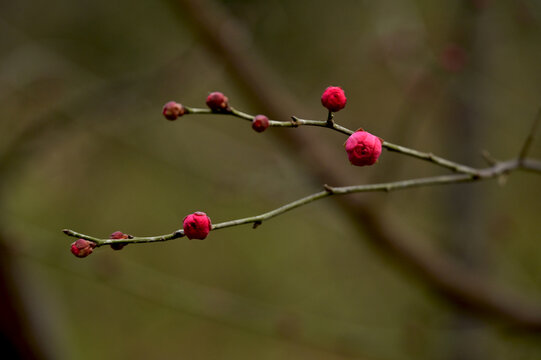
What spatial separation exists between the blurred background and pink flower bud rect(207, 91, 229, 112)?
1.11 m

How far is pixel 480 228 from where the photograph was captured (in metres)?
2.72

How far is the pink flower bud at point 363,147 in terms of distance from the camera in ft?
2.31

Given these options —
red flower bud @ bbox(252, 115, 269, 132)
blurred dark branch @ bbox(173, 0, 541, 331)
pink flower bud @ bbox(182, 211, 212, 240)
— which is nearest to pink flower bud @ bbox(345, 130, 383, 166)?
red flower bud @ bbox(252, 115, 269, 132)

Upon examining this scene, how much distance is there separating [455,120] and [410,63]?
0.61 meters

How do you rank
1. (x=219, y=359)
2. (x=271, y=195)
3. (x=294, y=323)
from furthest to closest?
(x=219, y=359) < (x=271, y=195) < (x=294, y=323)

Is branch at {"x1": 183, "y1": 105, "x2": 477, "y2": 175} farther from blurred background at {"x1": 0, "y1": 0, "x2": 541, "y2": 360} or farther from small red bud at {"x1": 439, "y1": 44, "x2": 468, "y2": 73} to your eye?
small red bud at {"x1": 439, "y1": 44, "x2": 468, "y2": 73}

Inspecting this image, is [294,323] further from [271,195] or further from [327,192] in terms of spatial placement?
[327,192]

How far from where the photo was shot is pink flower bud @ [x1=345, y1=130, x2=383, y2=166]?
2.31 feet

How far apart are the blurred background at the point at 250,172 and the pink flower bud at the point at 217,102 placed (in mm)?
1109

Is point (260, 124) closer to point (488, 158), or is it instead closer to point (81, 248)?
point (81, 248)

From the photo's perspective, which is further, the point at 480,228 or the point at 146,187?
the point at 146,187

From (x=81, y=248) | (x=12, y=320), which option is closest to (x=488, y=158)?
(x=81, y=248)

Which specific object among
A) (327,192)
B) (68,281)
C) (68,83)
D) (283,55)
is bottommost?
(327,192)

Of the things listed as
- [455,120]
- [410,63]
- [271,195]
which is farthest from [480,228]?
[271,195]
